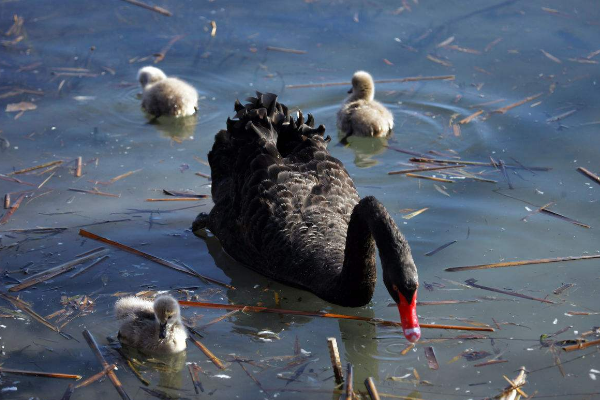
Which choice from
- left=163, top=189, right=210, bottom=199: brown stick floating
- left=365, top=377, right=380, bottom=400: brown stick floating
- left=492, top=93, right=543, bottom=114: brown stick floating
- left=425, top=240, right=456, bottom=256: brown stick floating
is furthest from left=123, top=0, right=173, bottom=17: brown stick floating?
left=365, top=377, right=380, bottom=400: brown stick floating

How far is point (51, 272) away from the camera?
17.1ft

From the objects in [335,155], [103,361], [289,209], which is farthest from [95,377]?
[335,155]

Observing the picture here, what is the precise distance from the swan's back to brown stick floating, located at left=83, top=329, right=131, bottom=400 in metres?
1.15

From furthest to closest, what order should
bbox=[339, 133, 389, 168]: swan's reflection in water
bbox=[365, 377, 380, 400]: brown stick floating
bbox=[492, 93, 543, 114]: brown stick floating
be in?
bbox=[492, 93, 543, 114]: brown stick floating
bbox=[339, 133, 389, 168]: swan's reflection in water
bbox=[365, 377, 380, 400]: brown stick floating

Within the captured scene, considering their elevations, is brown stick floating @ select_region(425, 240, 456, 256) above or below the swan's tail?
below

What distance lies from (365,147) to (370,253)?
99.0 inches

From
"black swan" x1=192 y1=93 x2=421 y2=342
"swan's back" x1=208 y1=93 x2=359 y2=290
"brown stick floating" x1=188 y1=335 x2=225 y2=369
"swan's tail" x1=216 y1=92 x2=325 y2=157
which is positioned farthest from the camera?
"swan's tail" x1=216 y1=92 x2=325 y2=157

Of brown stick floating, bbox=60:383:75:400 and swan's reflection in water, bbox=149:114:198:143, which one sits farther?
swan's reflection in water, bbox=149:114:198:143

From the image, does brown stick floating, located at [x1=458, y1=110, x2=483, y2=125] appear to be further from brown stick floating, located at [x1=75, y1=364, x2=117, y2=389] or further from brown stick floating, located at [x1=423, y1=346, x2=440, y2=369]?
brown stick floating, located at [x1=75, y1=364, x2=117, y2=389]

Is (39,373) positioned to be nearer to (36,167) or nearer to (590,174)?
(36,167)

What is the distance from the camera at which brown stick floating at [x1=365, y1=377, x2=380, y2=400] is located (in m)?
4.03

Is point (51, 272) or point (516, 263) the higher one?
point (516, 263)

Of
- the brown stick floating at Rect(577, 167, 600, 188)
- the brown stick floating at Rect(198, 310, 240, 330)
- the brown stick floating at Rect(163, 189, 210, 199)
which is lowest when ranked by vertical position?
the brown stick floating at Rect(198, 310, 240, 330)

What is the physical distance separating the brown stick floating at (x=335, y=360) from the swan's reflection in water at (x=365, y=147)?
8.99 ft
